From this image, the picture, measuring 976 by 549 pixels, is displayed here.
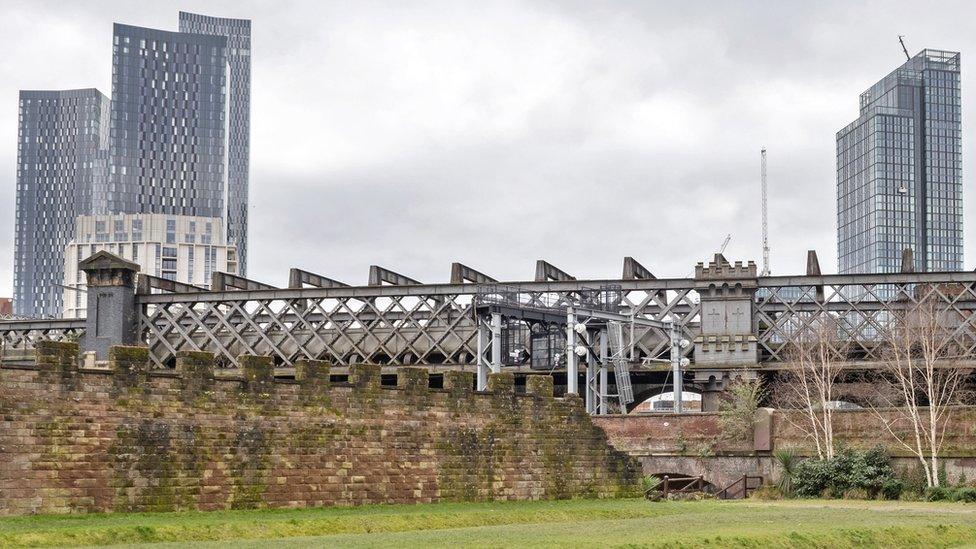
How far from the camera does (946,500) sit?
53.5 m

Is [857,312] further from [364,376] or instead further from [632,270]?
[364,376]

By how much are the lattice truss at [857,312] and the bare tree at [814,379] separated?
357 millimetres

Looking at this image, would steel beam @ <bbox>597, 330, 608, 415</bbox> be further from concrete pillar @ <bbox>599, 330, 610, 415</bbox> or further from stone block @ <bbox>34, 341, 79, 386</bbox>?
stone block @ <bbox>34, 341, 79, 386</bbox>

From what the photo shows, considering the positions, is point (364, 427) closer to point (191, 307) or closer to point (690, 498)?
point (690, 498)

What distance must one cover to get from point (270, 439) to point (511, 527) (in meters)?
7.88

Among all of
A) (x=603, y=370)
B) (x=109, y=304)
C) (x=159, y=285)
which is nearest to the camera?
(x=603, y=370)

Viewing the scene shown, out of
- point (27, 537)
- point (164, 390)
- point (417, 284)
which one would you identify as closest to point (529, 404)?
point (164, 390)

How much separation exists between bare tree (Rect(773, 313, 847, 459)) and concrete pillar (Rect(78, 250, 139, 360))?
42.4 metres

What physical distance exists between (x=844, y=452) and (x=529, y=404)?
53.0ft

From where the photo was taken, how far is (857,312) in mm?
83875

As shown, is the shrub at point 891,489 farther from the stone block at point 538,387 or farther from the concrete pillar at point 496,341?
the concrete pillar at point 496,341

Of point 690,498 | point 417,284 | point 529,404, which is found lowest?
point 690,498

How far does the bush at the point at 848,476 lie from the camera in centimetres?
5534

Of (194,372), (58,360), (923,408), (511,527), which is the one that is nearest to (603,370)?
(923,408)
